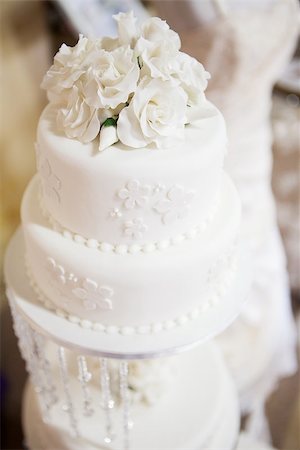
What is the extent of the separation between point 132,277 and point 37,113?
72.4 inches

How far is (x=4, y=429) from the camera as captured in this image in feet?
6.07

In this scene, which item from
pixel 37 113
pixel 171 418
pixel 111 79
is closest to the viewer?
pixel 111 79

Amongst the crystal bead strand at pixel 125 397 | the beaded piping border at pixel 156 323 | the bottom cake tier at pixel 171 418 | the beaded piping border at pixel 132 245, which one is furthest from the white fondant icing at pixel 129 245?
the bottom cake tier at pixel 171 418

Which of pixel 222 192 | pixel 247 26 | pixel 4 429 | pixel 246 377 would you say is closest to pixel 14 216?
pixel 4 429

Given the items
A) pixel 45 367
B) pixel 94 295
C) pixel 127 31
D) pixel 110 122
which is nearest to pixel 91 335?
pixel 94 295

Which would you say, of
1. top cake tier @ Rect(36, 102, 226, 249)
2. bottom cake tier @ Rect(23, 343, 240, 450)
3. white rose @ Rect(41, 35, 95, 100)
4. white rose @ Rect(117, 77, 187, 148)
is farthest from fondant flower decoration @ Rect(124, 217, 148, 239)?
bottom cake tier @ Rect(23, 343, 240, 450)

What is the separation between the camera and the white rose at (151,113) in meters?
0.74

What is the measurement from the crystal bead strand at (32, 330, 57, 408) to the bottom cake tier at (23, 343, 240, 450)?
4 centimetres

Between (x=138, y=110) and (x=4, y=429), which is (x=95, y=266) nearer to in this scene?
(x=138, y=110)

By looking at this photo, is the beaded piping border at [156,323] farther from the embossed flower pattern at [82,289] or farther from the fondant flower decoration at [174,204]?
the fondant flower decoration at [174,204]

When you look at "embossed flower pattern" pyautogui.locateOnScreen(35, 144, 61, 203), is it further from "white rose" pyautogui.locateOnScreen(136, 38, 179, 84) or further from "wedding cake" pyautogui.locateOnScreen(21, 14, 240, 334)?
"white rose" pyautogui.locateOnScreen(136, 38, 179, 84)

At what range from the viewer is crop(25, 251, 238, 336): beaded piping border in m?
0.85

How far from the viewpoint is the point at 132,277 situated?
2.59ft

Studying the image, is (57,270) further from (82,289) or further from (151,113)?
(151,113)
